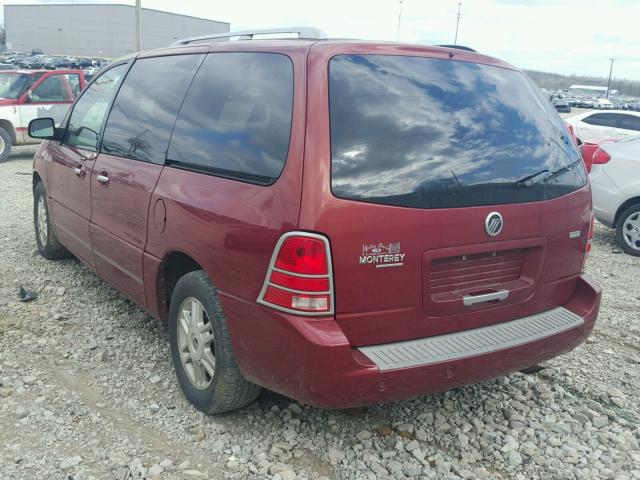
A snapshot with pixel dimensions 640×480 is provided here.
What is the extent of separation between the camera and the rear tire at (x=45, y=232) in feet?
18.8

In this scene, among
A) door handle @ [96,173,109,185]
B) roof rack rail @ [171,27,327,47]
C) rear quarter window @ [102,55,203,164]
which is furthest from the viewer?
door handle @ [96,173,109,185]

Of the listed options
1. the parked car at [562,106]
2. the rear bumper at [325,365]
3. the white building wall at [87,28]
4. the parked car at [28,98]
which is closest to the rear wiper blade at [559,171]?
the rear bumper at [325,365]

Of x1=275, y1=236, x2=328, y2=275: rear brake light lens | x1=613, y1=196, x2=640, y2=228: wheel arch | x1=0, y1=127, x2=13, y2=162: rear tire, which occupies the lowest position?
x1=0, y1=127, x2=13, y2=162: rear tire

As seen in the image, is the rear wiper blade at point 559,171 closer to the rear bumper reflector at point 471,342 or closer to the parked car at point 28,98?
the rear bumper reflector at point 471,342

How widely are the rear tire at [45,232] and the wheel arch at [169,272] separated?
2433 millimetres

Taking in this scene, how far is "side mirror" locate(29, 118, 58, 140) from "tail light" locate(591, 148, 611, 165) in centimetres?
625

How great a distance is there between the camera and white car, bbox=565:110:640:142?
14633 mm

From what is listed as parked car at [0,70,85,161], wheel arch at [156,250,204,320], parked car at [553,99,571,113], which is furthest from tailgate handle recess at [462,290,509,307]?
parked car at [0,70,85,161]

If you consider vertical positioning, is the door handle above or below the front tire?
above

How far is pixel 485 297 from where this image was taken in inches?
118

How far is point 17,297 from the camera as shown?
5.04 m

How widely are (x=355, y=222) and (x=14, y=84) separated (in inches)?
497

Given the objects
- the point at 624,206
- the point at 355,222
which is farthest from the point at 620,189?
the point at 355,222

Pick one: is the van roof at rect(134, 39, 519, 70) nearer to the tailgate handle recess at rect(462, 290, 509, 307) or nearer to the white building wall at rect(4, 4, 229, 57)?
the tailgate handle recess at rect(462, 290, 509, 307)
